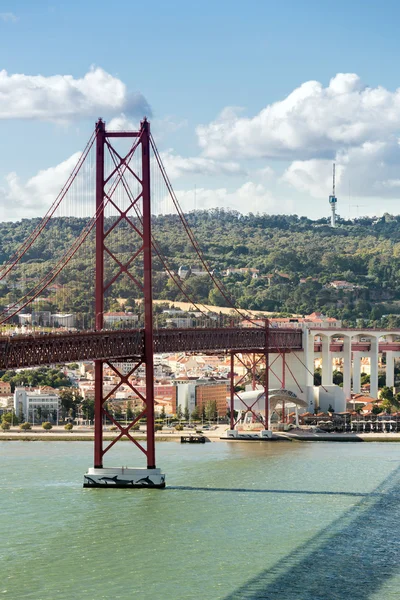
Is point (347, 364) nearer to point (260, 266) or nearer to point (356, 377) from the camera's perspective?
point (356, 377)

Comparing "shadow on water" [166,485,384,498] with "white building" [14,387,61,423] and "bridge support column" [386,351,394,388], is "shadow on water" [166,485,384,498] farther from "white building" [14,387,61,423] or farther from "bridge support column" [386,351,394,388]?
"bridge support column" [386,351,394,388]

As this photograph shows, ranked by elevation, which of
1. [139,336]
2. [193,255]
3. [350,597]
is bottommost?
[350,597]

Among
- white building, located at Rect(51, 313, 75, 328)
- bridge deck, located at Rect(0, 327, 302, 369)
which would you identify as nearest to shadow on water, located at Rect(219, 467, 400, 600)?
bridge deck, located at Rect(0, 327, 302, 369)

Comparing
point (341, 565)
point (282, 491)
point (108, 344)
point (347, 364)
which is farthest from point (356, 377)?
point (341, 565)

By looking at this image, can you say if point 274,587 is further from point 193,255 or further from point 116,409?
point 193,255

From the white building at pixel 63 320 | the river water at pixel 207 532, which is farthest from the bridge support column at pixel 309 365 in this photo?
the river water at pixel 207 532

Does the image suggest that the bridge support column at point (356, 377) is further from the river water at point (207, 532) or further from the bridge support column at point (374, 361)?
the river water at point (207, 532)

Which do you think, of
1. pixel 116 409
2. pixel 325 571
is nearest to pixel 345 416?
pixel 116 409
